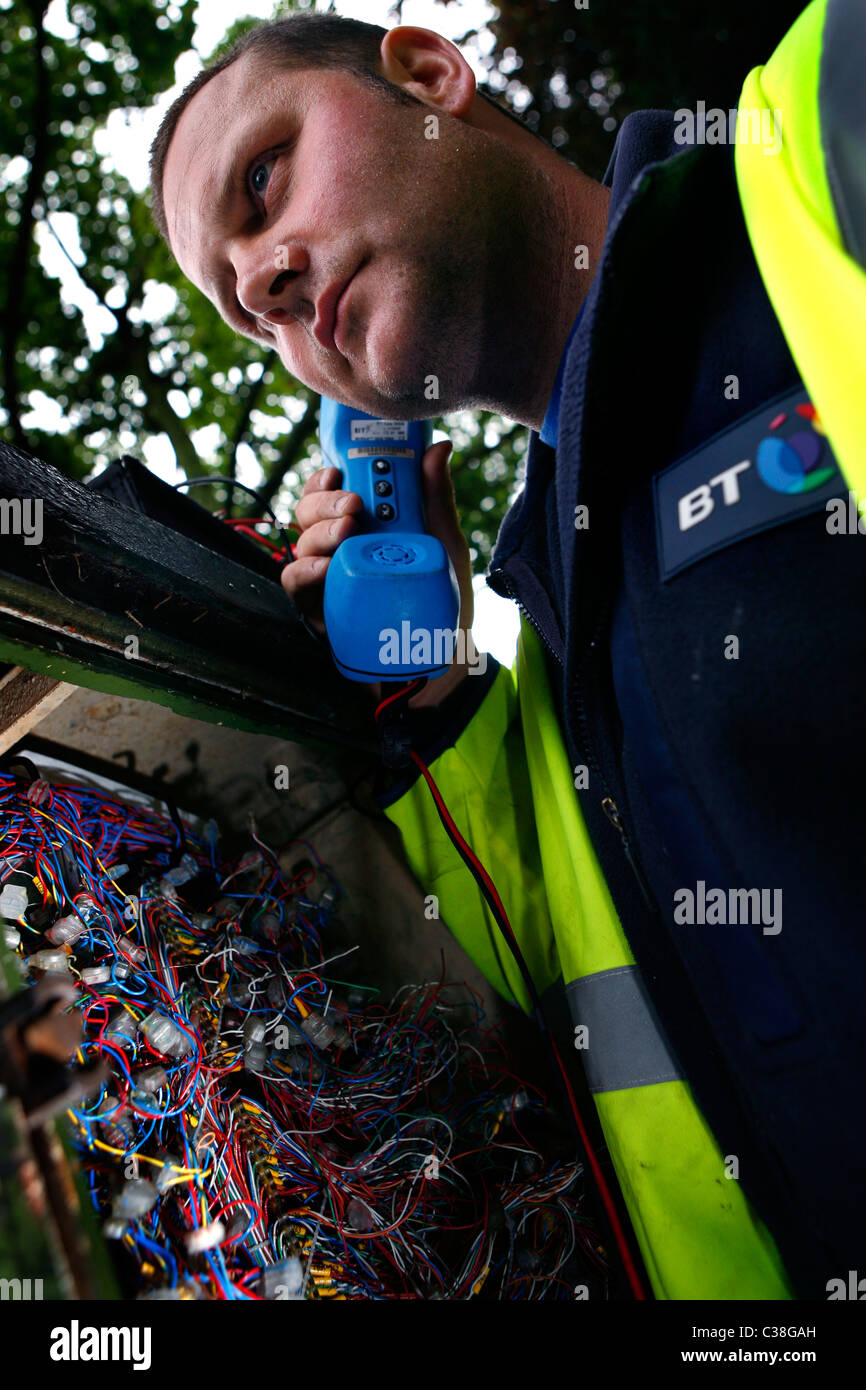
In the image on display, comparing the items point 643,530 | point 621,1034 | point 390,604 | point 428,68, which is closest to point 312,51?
→ point 428,68

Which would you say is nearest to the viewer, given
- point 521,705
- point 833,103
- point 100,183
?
point 833,103

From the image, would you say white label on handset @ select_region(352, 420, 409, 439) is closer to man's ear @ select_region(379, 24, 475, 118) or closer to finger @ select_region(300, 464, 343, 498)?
finger @ select_region(300, 464, 343, 498)

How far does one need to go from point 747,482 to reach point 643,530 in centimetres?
14

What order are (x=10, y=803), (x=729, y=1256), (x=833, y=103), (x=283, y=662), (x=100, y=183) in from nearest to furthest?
(x=833, y=103), (x=729, y=1256), (x=10, y=803), (x=283, y=662), (x=100, y=183)

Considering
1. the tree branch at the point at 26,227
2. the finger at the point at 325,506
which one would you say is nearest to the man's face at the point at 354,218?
the finger at the point at 325,506

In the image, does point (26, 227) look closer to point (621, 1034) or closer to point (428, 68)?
point (428, 68)

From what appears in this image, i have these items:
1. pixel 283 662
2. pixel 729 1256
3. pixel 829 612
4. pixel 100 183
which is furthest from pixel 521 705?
pixel 100 183

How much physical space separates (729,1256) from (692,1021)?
11.8 inches

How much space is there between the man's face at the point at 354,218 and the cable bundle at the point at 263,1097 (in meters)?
0.87

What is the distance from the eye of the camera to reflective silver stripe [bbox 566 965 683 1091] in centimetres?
117

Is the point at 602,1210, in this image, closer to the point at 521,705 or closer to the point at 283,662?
the point at 521,705

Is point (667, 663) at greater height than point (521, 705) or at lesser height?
lesser

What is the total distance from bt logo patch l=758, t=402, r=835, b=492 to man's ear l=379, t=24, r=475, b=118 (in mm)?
853

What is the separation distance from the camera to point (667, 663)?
85cm
